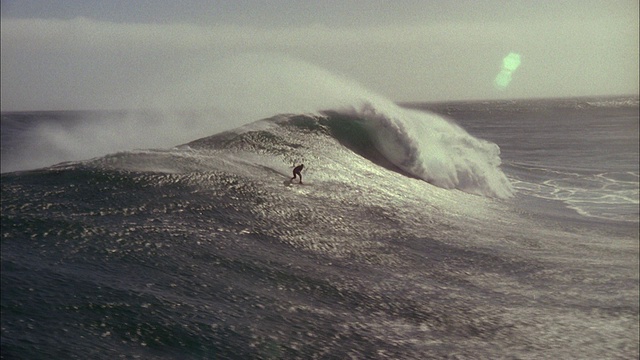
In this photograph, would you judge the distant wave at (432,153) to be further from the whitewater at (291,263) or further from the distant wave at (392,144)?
the whitewater at (291,263)

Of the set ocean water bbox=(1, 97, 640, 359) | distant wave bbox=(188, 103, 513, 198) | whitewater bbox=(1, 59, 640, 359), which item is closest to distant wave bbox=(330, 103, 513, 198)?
distant wave bbox=(188, 103, 513, 198)

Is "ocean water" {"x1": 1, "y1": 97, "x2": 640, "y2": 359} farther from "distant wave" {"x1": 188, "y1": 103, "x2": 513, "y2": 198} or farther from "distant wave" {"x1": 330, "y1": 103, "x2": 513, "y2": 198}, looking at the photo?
"distant wave" {"x1": 330, "y1": 103, "x2": 513, "y2": 198}

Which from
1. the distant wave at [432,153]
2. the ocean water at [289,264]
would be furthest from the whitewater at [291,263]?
the distant wave at [432,153]

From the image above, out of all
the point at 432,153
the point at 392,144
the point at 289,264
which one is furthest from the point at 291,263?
the point at 432,153

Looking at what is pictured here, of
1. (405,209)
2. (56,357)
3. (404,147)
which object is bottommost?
(56,357)

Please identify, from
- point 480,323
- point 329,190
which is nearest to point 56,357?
point 480,323

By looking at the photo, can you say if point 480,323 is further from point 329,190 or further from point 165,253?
point 329,190

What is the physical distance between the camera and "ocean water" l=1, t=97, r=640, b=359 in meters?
5.19

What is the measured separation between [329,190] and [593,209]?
802 centimetres

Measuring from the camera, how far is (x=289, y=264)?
7.21 m

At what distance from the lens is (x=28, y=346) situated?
4488 millimetres

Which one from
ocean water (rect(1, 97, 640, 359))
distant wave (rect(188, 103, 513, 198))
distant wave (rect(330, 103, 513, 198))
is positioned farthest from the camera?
distant wave (rect(330, 103, 513, 198))

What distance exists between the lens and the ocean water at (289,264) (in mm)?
5191

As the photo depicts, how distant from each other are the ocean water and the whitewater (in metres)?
0.03
